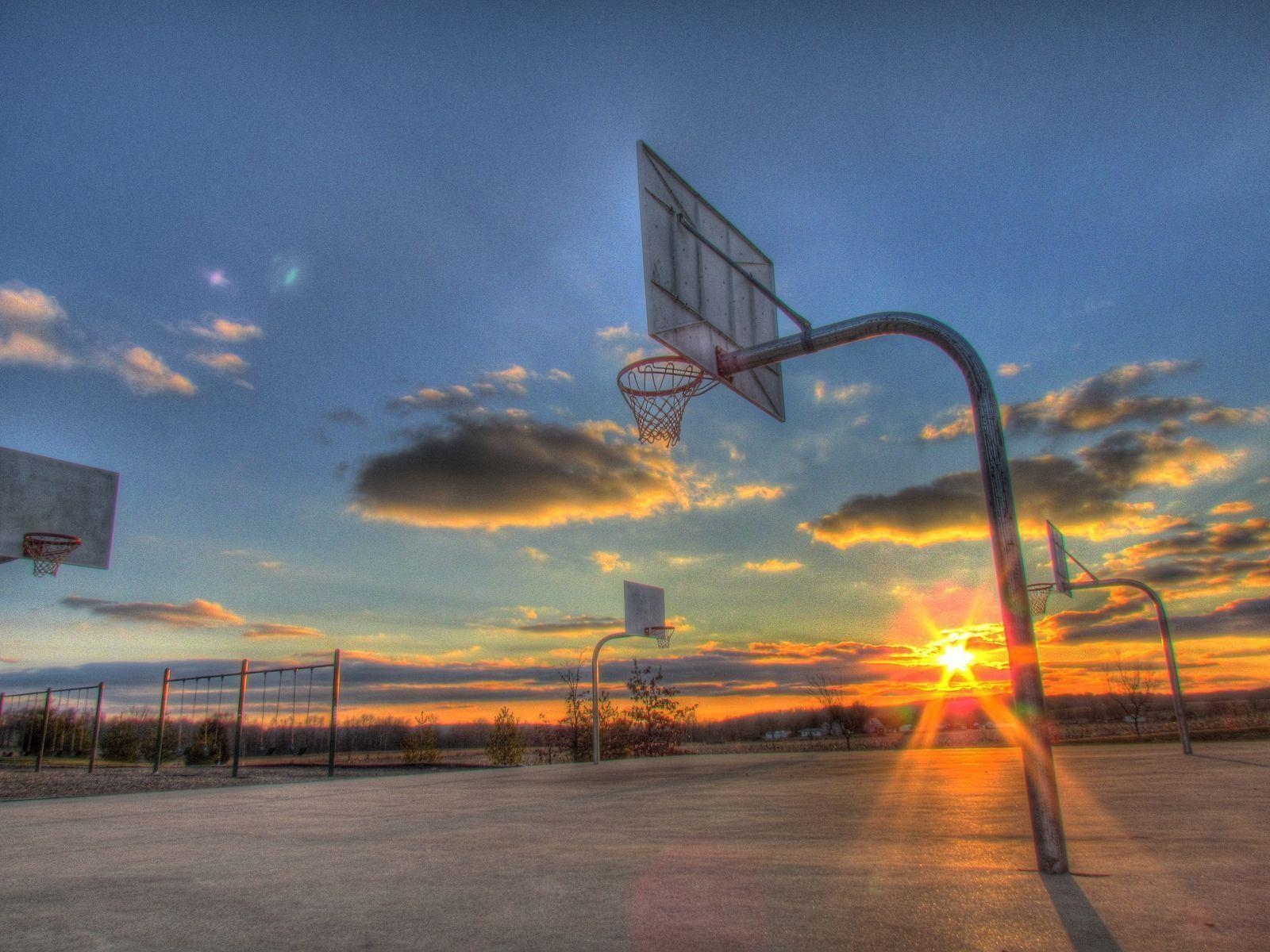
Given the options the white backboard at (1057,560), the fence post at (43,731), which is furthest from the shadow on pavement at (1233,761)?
the fence post at (43,731)

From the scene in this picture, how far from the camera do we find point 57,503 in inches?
592

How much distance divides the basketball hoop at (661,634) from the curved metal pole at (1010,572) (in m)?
16.1

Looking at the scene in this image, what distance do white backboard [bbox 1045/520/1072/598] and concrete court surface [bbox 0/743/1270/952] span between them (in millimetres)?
7632

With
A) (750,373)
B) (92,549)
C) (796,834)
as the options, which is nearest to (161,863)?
(796,834)

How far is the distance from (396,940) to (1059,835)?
121 inches

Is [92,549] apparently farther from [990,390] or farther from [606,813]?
[990,390]

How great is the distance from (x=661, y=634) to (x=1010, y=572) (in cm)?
1774

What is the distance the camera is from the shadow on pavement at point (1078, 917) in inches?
99.5

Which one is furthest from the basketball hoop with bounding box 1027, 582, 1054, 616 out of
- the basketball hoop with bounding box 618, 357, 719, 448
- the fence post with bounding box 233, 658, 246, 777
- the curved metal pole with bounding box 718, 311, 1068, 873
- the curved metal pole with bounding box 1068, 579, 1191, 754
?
the fence post with bounding box 233, 658, 246, 777

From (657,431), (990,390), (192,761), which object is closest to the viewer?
(990,390)

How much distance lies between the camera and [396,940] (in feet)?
9.05

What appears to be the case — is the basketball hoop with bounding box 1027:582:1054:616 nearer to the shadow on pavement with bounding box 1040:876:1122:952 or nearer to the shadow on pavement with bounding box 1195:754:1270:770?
the shadow on pavement with bounding box 1195:754:1270:770

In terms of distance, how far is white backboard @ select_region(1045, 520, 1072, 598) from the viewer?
594 inches

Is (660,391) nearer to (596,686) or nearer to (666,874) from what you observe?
(666,874)
